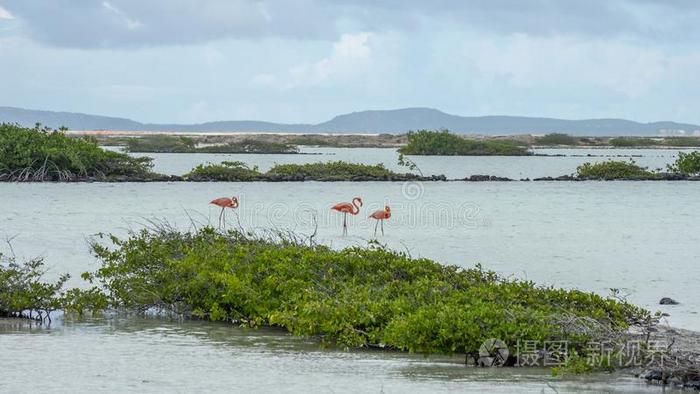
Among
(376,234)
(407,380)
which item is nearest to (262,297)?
(407,380)

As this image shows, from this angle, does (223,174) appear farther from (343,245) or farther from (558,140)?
(558,140)

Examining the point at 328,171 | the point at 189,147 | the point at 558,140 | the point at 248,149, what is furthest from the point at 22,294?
the point at 558,140

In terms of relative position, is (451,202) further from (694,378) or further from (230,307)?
(694,378)

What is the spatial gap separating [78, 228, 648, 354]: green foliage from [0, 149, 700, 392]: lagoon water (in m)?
0.32

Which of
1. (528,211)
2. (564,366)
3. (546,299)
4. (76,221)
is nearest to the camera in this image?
(564,366)

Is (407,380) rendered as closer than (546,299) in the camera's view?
Yes

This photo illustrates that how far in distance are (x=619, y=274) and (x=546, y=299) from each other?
27.5 ft

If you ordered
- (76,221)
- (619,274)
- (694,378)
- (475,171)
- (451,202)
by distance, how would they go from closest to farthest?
1. (694,378)
2. (619,274)
3. (76,221)
4. (451,202)
5. (475,171)

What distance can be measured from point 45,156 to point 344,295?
34.0 meters

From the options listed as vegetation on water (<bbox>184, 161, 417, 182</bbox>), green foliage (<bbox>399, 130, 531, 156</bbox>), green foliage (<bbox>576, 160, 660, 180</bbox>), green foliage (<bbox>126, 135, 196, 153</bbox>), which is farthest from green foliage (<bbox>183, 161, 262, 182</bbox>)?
green foliage (<bbox>126, 135, 196, 153</bbox>)

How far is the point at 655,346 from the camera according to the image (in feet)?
38.0

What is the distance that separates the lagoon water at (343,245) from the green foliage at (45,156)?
29.0 inches

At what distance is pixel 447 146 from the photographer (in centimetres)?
8444

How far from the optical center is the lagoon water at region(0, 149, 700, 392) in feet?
38.1
